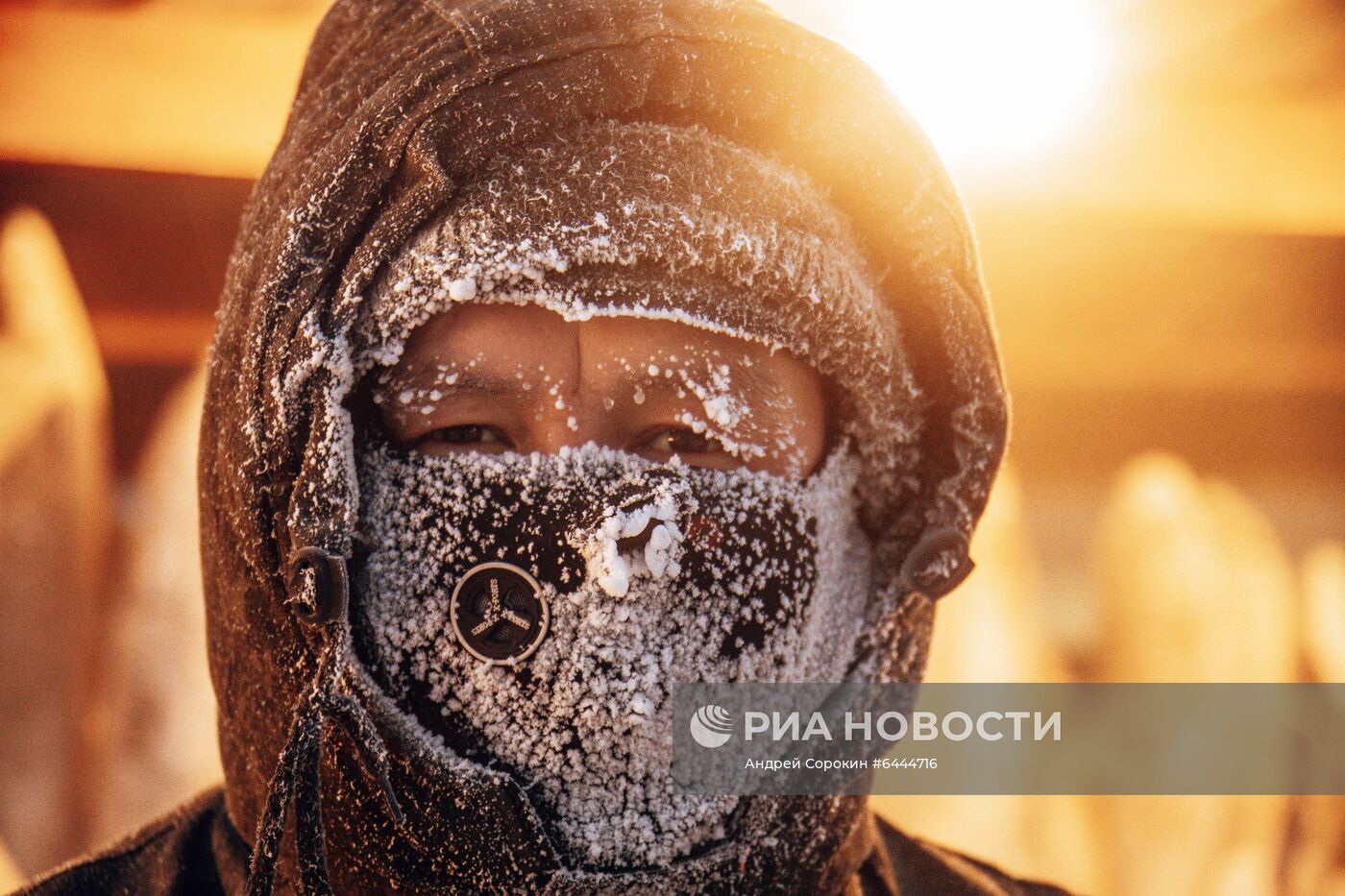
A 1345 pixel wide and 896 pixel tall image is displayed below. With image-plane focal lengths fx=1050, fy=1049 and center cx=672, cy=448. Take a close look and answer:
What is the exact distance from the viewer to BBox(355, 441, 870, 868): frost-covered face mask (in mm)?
846

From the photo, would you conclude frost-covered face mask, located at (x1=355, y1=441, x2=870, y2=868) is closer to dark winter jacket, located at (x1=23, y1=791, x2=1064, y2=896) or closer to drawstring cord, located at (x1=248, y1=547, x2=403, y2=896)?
drawstring cord, located at (x1=248, y1=547, x2=403, y2=896)

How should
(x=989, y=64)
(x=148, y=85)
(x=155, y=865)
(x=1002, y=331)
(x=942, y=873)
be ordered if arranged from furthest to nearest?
(x=1002, y=331) < (x=989, y=64) < (x=148, y=85) < (x=942, y=873) < (x=155, y=865)

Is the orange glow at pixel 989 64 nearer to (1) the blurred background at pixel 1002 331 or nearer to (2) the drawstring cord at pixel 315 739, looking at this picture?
(1) the blurred background at pixel 1002 331

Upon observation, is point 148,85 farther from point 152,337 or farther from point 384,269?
point 384,269

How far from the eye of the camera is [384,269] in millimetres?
905

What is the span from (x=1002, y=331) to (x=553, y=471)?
2.78 metres

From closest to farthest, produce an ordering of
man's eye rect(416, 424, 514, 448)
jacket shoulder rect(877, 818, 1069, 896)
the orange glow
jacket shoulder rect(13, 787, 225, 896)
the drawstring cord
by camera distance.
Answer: the drawstring cord
man's eye rect(416, 424, 514, 448)
jacket shoulder rect(13, 787, 225, 896)
jacket shoulder rect(877, 818, 1069, 896)
the orange glow

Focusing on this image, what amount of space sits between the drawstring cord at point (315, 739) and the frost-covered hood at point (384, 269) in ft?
0.05

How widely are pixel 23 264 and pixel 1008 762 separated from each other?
2642 mm

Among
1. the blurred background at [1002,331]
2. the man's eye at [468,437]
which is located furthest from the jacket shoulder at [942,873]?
the blurred background at [1002,331]

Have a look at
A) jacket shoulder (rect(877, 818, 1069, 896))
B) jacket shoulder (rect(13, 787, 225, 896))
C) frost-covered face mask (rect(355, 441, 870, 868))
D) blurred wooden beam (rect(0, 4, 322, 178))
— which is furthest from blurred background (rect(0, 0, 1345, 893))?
jacket shoulder (rect(877, 818, 1069, 896))

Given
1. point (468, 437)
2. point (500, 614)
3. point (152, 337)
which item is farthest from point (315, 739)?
point (152, 337)

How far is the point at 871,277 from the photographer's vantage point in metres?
1.03

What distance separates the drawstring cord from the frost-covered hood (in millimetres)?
16
